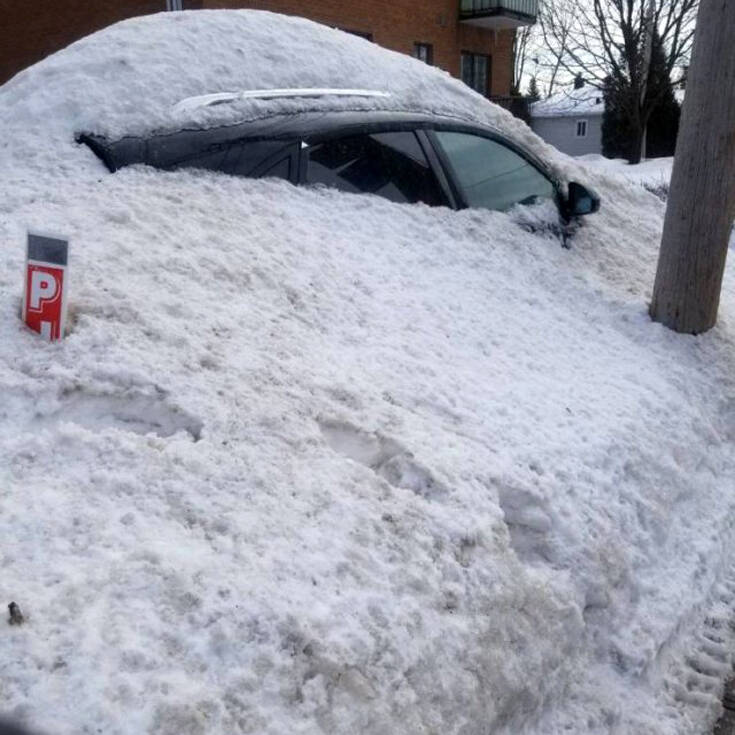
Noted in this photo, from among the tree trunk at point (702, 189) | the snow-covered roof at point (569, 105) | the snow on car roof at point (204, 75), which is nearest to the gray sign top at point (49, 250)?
the snow on car roof at point (204, 75)

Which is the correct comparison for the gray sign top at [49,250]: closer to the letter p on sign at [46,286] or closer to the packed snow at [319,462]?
the letter p on sign at [46,286]

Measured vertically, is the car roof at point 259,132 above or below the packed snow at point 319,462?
above

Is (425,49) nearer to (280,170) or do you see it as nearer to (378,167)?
(378,167)

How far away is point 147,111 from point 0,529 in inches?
127

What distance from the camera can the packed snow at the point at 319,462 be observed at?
2.34 meters

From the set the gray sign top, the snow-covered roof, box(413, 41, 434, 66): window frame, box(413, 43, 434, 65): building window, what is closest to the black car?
the gray sign top

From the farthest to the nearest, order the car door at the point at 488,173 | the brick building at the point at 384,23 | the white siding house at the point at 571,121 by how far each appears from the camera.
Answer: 1. the white siding house at the point at 571,121
2. the brick building at the point at 384,23
3. the car door at the point at 488,173

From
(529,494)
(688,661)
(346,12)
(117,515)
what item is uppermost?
(346,12)

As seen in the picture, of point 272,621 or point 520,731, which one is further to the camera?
point 520,731

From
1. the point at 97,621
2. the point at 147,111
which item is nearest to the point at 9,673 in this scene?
the point at 97,621

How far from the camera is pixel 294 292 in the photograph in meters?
4.31

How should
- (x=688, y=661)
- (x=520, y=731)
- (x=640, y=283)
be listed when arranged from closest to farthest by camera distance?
(x=520, y=731)
(x=688, y=661)
(x=640, y=283)

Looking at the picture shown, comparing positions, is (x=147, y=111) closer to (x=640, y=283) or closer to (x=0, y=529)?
(x=0, y=529)

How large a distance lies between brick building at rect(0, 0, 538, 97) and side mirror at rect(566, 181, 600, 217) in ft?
33.6
